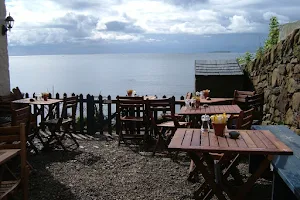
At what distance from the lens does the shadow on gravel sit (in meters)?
4.40

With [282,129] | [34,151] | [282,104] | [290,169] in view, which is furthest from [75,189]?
[282,104]

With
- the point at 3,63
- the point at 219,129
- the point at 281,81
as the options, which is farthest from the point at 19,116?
the point at 281,81

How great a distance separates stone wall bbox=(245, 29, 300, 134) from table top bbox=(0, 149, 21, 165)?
397 centimetres

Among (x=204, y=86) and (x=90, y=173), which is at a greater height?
(x=204, y=86)

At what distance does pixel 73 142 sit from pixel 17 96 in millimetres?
2154

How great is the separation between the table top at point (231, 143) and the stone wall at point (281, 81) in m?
1.92

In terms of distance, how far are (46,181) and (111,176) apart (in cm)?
91

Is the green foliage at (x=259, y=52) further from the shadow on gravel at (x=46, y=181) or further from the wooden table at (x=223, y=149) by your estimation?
the shadow on gravel at (x=46, y=181)

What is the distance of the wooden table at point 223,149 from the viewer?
323 centimetres

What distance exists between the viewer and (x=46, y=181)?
16.1 ft

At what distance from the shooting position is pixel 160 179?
195 inches

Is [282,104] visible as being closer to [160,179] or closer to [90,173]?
[160,179]

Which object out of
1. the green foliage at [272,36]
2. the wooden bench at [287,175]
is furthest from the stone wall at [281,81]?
the wooden bench at [287,175]

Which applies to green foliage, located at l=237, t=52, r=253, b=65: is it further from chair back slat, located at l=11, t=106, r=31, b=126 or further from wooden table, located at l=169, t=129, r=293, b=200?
chair back slat, located at l=11, t=106, r=31, b=126
